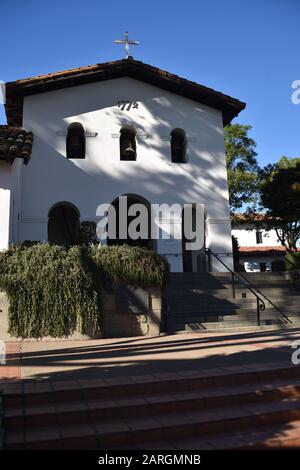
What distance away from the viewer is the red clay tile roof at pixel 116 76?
52.3ft

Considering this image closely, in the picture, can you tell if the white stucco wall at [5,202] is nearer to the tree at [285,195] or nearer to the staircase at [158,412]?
the staircase at [158,412]

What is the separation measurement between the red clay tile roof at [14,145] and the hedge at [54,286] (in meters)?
2.46

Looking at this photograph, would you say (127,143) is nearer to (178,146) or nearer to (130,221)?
(178,146)

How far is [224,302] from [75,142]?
8.14m

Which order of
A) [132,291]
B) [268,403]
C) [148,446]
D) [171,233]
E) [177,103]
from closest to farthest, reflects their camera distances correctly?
[148,446] < [268,403] < [132,291] < [171,233] < [177,103]

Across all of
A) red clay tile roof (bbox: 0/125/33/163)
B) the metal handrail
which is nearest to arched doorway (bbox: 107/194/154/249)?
the metal handrail

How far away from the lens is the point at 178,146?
707 inches

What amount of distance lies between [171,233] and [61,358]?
31.3 feet

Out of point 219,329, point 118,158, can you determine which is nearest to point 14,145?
point 118,158

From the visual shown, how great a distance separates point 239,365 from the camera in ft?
21.1

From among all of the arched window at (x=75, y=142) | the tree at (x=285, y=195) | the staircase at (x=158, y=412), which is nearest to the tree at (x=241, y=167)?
the tree at (x=285, y=195)
